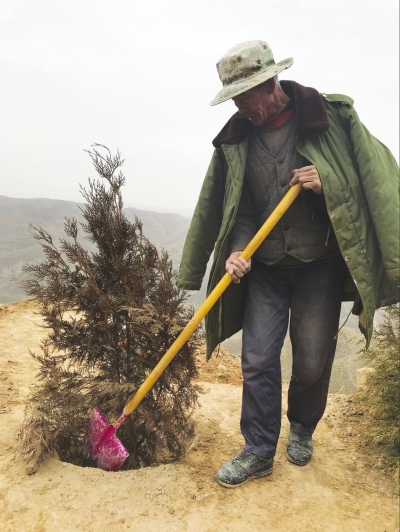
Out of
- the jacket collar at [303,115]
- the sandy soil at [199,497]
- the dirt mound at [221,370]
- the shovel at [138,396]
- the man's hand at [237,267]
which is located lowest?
the dirt mound at [221,370]

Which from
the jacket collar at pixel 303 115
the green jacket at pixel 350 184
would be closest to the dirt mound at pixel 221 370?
the green jacket at pixel 350 184

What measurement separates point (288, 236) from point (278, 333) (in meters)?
0.67

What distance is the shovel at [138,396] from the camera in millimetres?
2639

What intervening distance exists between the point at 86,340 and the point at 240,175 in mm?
1657

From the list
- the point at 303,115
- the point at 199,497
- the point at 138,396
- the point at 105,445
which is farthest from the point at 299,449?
the point at 303,115

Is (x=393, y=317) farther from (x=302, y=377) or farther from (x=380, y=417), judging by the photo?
(x=302, y=377)

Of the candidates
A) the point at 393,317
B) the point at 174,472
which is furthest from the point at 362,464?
the point at 174,472

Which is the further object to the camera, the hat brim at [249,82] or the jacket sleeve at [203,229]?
the jacket sleeve at [203,229]

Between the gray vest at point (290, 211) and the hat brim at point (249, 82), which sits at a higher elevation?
the hat brim at point (249, 82)

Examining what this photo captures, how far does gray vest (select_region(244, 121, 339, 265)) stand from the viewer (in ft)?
8.94

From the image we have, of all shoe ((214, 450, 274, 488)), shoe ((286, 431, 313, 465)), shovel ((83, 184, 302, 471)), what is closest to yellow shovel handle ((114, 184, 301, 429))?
shovel ((83, 184, 302, 471))

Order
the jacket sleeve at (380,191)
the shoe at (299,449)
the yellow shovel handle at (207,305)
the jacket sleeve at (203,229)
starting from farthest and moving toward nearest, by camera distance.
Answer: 1. the shoe at (299,449)
2. the jacket sleeve at (203,229)
3. the yellow shovel handle at (207,305)
4. the jacket sleeve at (380,191)

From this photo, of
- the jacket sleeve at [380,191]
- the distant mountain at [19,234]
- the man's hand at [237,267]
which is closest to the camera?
the jacket sleeve at [380,191]

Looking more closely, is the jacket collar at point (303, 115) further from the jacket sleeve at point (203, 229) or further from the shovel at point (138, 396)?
the shovel at point (138, 396)
